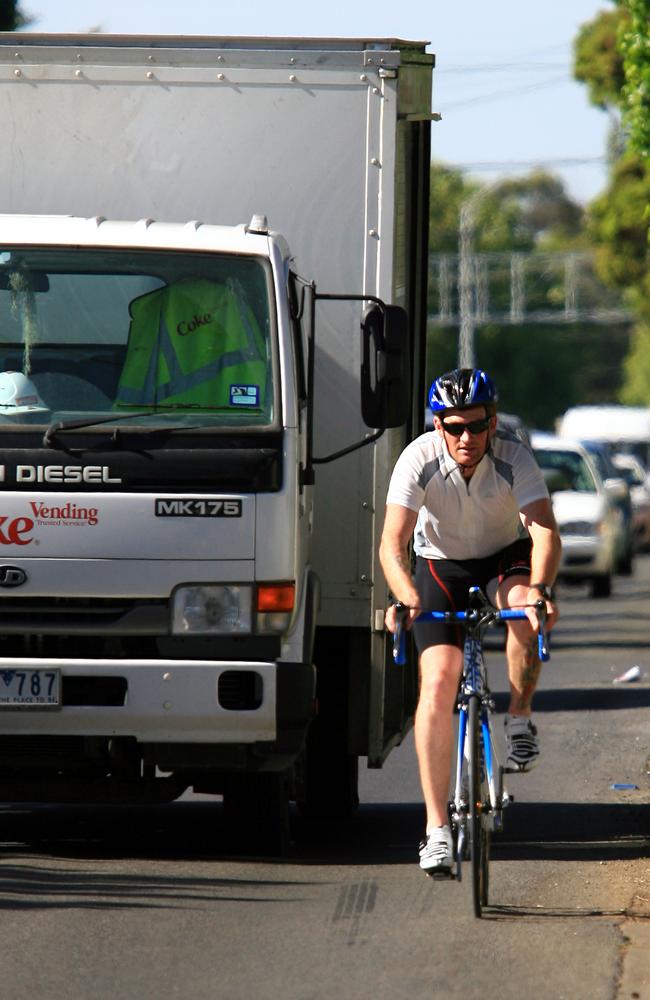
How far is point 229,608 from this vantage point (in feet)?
28.1

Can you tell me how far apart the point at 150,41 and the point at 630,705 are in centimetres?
828

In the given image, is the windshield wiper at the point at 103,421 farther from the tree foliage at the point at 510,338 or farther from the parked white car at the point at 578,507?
the tree foliage at the point at 510,338

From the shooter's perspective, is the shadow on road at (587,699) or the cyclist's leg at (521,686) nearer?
the cyclist's leg at (521,686)

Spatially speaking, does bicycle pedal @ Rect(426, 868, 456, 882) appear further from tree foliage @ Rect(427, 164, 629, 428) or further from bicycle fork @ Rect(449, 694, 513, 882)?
tree foliage @ Rect(427, 164, 629, 428)

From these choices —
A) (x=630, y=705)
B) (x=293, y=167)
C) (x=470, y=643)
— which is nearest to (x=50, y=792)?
(x=470, y=643)

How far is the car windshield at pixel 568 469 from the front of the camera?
93.0 feet

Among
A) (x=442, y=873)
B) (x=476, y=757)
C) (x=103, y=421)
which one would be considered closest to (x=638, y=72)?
(x=103, y=421)

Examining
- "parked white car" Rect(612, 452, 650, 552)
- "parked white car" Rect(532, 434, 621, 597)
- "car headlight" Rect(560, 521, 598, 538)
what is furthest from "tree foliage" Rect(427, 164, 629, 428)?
"car headlight" Rect(560, 521, 598, 538)

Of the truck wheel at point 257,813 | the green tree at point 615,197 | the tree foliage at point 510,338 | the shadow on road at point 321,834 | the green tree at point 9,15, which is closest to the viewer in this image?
the truck wheel at point 257,813

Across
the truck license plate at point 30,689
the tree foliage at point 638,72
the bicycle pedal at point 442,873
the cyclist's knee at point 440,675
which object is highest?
the tree foliage at point 638,72

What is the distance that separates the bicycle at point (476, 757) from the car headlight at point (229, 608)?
845 mm

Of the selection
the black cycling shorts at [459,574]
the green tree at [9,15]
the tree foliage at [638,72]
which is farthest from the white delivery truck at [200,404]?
the green tree at [9,15]

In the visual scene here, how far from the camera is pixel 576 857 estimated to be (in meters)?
9.40

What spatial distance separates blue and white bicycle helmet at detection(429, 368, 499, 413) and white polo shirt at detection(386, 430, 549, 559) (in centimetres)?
17
